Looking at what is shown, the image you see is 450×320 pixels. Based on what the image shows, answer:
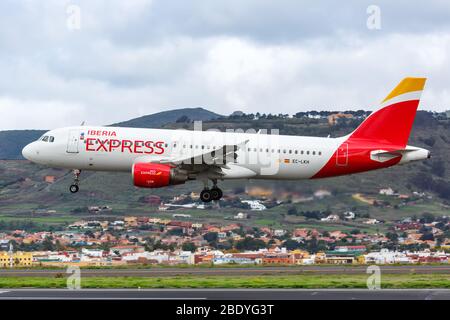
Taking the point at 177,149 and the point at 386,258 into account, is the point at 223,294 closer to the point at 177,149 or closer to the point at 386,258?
the point at 177,149

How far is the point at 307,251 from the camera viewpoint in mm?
70812

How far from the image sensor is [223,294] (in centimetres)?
3666

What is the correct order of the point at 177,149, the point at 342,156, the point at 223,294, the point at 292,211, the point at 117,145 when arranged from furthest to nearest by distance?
the point at 292,211 < the point at 342,156 < the point at 177,149 < the point at 117,145 < the point at 223,294

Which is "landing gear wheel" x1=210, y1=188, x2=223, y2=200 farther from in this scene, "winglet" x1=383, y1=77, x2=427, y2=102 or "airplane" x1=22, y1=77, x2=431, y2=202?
"winglet" x1=383, y1=77, x2=427, y2=102

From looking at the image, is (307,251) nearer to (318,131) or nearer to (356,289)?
(356,289)

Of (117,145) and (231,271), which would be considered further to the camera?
(231,271)

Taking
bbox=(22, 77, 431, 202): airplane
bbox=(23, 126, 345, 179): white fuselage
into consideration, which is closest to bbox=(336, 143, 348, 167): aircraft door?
bbox=(22, 77, 431, 202): airplane

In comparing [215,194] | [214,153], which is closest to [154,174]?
[214,153]

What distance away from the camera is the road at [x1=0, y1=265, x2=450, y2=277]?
51.8 m

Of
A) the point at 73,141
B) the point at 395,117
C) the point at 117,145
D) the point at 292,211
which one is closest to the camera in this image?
the point at 117,145

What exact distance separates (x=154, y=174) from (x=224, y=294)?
10.4 meters

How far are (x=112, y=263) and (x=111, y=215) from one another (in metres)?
28.0

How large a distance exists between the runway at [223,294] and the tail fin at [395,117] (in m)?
11.0
